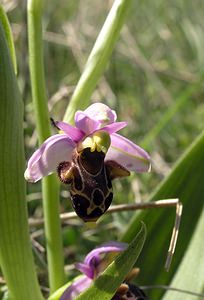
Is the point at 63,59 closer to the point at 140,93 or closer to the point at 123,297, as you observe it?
the point at 140,93

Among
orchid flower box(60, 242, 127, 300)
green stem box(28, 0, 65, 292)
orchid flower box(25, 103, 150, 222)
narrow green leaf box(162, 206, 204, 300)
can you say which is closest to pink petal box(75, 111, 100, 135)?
orchid flower box(25, 103, 150, 222)

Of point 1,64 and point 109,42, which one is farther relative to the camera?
point 109,42

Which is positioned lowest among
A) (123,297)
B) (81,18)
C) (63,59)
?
(123,297)

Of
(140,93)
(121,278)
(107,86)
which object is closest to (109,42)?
(121,278)

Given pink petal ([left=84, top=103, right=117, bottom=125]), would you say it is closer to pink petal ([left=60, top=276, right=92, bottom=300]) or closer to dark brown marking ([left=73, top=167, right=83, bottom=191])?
dark brown marking ([left=73, top=167, right=83, bottom=191])

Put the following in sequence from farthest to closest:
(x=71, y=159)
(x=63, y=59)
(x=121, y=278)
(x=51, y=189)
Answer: (x=63, y=59), (x=51, y=189), (x=71, y=159), (x=121, y=278)

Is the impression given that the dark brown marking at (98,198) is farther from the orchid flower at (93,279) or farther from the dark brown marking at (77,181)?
the orchid flower at (93,279)

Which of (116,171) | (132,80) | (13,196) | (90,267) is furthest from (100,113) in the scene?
(132,80)
